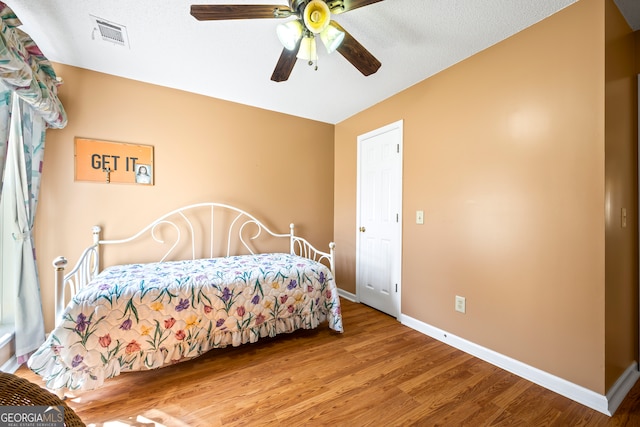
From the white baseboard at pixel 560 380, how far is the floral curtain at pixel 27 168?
10.4 ft

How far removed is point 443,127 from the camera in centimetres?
222

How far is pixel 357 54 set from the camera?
5.16 feet

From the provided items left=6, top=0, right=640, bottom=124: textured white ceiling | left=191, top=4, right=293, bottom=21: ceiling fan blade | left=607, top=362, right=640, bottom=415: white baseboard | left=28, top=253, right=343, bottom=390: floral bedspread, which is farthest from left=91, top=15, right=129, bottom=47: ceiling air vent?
left=607, top=362, right=640, bottom=415: white baseboard

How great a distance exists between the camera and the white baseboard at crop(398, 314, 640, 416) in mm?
1438

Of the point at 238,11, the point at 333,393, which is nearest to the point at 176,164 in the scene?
the point at 238,11

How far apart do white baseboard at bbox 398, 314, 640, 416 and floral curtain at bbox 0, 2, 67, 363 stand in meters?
3.18

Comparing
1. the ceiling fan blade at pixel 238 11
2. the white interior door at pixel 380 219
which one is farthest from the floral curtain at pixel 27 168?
the white interior door at pixel 380 219

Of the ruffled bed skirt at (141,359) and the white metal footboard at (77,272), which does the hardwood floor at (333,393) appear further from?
the white metal footboard at (77,272)

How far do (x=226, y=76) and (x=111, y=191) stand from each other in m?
1.46

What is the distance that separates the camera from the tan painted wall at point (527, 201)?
1.47 m

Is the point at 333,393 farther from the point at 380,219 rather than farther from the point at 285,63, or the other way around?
the point at 285,63

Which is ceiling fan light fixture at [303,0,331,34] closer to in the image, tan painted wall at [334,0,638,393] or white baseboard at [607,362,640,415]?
tan painted wall at [334,0,638,393]

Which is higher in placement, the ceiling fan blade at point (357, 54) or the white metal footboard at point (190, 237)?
the ceiling fan blade at point (357, 54)

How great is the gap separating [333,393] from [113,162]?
2.58 metres
